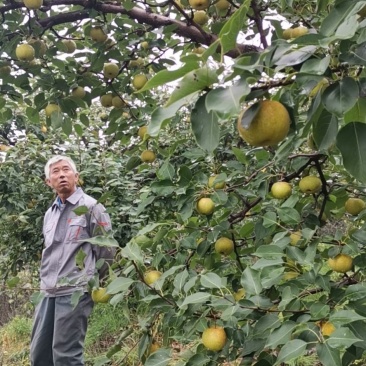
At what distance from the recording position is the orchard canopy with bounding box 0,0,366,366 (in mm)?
699

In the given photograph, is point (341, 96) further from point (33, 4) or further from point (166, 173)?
point (33, 4)

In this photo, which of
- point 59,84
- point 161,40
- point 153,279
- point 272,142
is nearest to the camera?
point 272,142

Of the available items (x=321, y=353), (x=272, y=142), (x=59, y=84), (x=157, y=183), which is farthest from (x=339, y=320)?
(x=59, y=84)

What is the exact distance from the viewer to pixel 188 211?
1.31 metres

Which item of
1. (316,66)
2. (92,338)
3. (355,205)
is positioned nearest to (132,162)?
(355,205)

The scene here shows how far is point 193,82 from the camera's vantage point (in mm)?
643

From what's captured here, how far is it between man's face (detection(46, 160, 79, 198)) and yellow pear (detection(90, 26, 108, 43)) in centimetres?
92

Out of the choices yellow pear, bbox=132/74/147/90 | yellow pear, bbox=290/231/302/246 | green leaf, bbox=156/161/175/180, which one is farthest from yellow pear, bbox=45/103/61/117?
yellow pear, bbox=290/231/302/246

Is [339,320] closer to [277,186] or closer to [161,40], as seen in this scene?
[277,186]

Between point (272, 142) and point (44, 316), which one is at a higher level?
point (272, 142)

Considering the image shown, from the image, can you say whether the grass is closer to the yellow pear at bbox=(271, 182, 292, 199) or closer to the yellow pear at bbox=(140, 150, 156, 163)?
the yellow pear at bbox=(140, 150, 156, 163)

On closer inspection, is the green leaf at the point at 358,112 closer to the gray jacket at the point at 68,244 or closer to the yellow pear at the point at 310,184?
the yellow pear at the point at 310,184

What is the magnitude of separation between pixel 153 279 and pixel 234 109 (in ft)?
2.53

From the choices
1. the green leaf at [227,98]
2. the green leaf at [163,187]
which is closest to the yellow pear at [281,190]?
the green leaf at [163,187]
